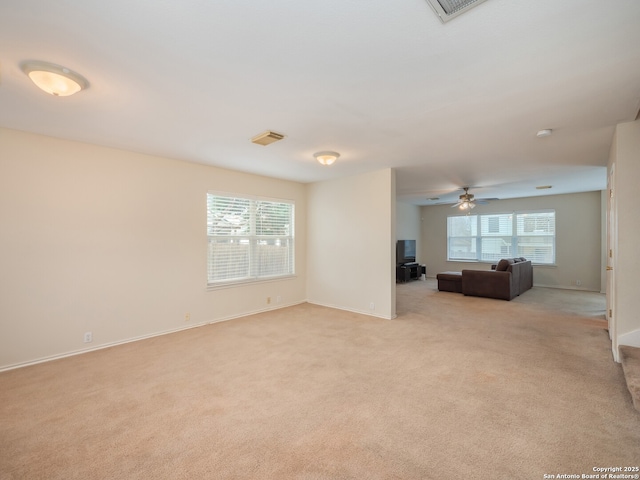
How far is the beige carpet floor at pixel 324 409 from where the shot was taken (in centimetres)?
173

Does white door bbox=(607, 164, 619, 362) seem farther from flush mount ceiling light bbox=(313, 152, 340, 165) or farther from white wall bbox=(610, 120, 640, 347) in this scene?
Answer: flush mount ceiling light bbox=(313, 152, 340, 165)

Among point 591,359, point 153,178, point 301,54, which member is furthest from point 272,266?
point 591,359

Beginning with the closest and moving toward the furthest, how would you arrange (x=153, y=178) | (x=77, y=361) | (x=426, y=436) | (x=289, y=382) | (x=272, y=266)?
1. (x=426, y=436)
2. (x=289, y=382)
3. (x=77, y=361)
4. (x=153, y=178)
5. (x=272, y=266)

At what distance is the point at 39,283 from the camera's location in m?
Answer: 3.26

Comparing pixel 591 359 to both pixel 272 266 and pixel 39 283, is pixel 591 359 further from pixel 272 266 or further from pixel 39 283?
pixel 39 283

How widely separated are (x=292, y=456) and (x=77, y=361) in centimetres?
295

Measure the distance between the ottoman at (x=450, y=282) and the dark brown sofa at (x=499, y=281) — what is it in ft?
0.91

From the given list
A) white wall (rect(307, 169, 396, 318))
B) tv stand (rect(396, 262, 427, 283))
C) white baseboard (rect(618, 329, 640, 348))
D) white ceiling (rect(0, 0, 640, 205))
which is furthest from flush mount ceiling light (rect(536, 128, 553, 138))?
tv stand (rect(396, 262, 427, 283))

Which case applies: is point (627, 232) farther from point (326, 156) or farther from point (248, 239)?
point (248, 239)

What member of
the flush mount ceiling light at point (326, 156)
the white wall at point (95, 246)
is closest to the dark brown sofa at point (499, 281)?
the flush mount ceiling light at point (326, 156)

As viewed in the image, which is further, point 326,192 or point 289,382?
point 326,192

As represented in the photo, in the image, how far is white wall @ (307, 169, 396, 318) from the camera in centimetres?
489

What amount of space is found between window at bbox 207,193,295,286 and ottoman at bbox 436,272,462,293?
3971 mm

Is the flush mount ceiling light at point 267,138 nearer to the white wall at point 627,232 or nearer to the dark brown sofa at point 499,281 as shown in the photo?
the white wall at point 627,232
